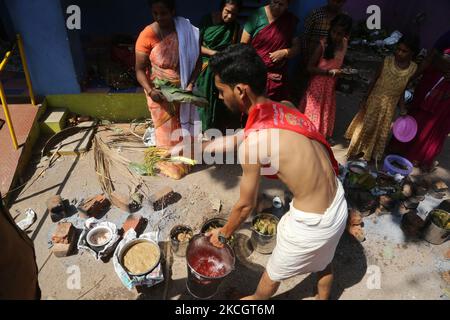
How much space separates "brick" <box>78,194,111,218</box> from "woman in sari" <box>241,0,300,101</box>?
272cm

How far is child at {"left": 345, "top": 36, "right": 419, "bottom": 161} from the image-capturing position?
417 centimetres

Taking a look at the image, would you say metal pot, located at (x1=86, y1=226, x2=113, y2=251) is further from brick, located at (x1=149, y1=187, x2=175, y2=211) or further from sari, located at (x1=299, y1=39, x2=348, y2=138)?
sari, located at (x1=299, y1=39, x2=348, y2=138)

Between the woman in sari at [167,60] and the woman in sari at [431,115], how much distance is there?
3.11 meters

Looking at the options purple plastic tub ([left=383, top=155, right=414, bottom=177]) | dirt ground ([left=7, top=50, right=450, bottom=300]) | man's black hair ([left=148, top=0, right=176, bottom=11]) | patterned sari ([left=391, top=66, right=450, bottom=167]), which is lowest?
dirt ground ([left=7, top=50, right=450, bottom=300])

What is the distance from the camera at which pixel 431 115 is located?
4.61 metres

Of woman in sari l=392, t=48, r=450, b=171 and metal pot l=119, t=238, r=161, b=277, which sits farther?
woman in sari l=392, t=48, r=450, b=171

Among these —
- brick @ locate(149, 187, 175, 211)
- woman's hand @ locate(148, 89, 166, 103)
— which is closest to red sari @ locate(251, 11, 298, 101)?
woman's hand @ locate(148, 89, 166, 103)

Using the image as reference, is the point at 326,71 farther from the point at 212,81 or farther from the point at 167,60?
the point at 167,60

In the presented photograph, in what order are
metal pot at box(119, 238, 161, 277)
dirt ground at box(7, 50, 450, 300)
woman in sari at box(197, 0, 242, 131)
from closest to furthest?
A: metal pot at box(119, 238, 161, 277)
dirt ground at box(7, 50, 450, 300)
woman in sari at box(197, 0, 242, 131)

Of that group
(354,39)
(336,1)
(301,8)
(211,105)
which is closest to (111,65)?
(211,105)

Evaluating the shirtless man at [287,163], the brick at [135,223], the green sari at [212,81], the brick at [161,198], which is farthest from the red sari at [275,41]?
the brick at [135,223]

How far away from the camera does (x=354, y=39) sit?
8625mm

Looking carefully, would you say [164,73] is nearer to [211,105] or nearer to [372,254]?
[211,105]

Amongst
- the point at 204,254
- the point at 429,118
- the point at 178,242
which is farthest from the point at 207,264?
the point at 429,118
